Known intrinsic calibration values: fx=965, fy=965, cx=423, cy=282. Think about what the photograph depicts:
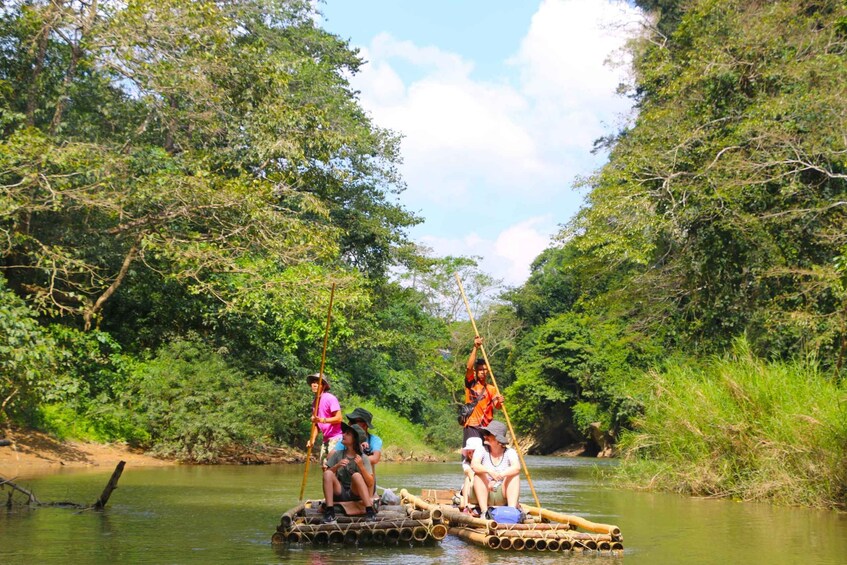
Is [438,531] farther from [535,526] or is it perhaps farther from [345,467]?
[345,467]

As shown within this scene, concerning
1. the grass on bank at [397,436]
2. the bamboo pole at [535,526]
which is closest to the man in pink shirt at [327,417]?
the bamboo pole at [535,526]

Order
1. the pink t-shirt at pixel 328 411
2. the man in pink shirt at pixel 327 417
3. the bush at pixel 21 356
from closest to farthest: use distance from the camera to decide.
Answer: the man in pink shirt at pixel 327 417 → the pink t-shirt at pixel 328 411 → the bush at pixel 21 356

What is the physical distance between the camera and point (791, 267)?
61.2 feet

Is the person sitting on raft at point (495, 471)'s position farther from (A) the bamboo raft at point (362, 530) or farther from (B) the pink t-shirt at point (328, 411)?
(B) the pink t-shirt at point (328, 411)

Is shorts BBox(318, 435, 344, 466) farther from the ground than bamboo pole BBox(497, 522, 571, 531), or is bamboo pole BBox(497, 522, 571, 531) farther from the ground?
shorts BBox(318, 435, 344, 466)

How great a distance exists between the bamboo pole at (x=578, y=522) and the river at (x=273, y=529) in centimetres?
25

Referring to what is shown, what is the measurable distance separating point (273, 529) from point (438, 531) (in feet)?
8.17

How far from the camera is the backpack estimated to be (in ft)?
31.3

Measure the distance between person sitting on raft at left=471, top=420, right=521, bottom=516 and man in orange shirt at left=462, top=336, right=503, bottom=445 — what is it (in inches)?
35.1

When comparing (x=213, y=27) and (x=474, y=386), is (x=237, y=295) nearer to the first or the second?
(x=213, y=27)

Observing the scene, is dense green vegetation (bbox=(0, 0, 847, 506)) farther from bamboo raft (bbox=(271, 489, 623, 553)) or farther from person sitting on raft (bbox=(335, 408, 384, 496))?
person sitting on raft (bbox=(335, 408, 384, 496))

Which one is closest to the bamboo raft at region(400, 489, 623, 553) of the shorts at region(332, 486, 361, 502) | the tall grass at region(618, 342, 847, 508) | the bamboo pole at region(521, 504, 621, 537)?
the bamboo pole at region(521, 504, 621, 537)

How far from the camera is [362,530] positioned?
911cm

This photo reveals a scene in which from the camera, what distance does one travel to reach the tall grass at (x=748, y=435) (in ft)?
42.7
